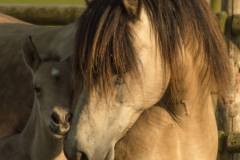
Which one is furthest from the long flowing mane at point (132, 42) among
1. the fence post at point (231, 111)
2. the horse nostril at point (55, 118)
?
the fence post at point (231, 111)

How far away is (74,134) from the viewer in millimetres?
2812

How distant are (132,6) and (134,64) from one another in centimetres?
26

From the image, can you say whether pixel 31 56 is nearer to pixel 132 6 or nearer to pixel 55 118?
pixel 55 118

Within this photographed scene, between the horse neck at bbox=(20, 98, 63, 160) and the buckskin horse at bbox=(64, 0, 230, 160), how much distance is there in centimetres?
71

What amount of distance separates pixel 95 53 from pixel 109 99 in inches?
8.6

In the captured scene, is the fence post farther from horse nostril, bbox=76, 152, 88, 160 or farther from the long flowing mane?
horse nostril, bbox=76, 152, 88, 160

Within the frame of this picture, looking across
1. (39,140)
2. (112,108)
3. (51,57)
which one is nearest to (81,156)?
(112,108)

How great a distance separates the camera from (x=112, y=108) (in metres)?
2.82

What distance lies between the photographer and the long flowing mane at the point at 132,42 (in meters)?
2.78

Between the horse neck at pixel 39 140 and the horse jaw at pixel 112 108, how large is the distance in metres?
0.82

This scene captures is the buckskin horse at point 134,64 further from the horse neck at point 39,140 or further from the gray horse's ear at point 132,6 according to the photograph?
the horse neck at point 39,140

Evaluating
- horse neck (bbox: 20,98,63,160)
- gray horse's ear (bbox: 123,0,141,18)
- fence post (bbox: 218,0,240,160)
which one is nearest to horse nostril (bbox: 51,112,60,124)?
horse neck (bbox: 20,98,63,160)

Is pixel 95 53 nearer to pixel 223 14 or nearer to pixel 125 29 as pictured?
pixel 125 29

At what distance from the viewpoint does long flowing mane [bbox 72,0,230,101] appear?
278 centimetres
